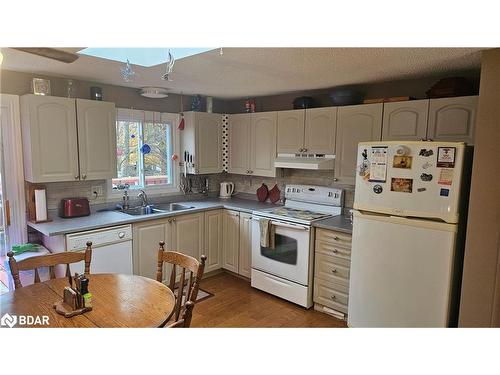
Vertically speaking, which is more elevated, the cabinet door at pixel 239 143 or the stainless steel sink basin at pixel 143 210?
the cabinet door at pixel 239 143

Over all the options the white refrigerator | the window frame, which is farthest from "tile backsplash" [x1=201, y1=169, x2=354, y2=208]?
the white refrigerator

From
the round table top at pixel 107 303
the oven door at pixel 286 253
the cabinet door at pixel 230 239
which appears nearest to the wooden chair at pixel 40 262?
the round table top at pixel 107 303

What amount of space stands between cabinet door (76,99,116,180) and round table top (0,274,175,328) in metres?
1.44

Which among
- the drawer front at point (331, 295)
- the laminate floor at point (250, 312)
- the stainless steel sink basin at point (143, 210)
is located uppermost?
the stainless steel sink basin at point (143, 210)

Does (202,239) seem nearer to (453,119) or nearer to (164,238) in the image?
(164,238)

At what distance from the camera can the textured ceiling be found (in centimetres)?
207

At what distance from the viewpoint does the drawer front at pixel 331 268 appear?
284 centimetres

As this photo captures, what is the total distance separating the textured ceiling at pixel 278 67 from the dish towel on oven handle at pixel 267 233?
1367 mm

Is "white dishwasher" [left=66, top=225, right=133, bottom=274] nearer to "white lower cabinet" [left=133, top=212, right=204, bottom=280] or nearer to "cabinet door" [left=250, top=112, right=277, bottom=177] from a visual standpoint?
"white lower cabinet" [left=133, top=212, right=204, bottom=280]

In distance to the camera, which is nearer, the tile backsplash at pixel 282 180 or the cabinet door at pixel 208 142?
the tile backsplash at pixel 282 180

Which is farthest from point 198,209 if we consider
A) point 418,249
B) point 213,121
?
point 418,249

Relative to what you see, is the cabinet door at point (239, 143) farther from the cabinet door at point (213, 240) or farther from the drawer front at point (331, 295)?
the drawer front at point (331, 295)

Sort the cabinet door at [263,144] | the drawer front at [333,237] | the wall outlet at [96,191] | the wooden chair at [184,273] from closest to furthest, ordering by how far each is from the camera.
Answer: the wooden chair at [184,273] < the drawer front at [333,237] < the wall outlet at [96,191] < the cabinet door at [263,144]

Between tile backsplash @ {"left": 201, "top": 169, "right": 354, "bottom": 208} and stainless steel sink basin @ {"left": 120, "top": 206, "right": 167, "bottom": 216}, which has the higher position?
tile backsplash @ {"left": 201, "top": 169, "right": 354, "bottom": 208}
